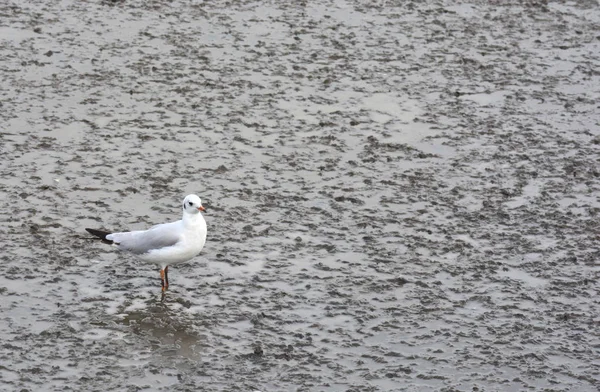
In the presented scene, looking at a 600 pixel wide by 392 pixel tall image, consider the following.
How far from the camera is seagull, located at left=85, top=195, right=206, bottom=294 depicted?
10.5 metres

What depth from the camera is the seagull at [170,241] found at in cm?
1054

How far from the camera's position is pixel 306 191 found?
12.9m

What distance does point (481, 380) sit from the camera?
9.44 metres

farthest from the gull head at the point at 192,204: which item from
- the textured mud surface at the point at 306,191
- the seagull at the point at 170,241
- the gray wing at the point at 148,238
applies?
the textured mud surface at the point at 306,191

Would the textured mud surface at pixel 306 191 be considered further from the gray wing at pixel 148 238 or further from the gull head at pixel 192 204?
the gull head at pixel 192 204

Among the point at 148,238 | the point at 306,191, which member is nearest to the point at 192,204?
the point at 148,238

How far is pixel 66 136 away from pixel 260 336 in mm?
5069

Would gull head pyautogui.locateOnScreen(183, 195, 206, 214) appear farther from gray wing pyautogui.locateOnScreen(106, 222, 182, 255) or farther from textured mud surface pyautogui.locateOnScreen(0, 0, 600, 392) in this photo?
textured mud surface pyautogui.locateOnScreen(0, 0, 600, 392)

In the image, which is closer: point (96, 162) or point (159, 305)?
point (159, 305)

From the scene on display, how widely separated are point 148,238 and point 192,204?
555 mm

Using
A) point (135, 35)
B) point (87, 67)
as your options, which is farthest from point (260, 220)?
point (135, 35)

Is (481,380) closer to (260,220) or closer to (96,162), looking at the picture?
(260,220)

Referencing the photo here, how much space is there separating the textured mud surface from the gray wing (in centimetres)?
44

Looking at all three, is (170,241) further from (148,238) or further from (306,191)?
(306,191)
